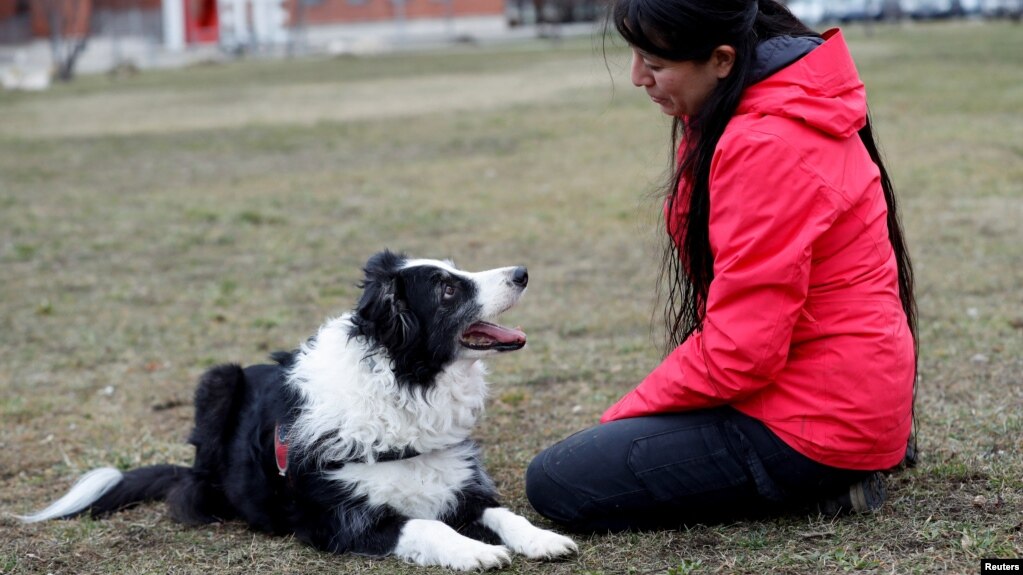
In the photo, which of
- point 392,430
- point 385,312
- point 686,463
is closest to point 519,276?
point 385,312

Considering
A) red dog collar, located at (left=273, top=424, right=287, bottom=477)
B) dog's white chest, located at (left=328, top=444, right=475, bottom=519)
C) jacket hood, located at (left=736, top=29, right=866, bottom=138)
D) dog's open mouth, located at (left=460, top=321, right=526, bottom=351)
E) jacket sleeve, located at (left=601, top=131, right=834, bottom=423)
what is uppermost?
jacket hood, located at (left=736, top=29, right=866, bottom=138)

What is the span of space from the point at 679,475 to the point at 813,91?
4.37 ft

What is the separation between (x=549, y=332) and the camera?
285 inches

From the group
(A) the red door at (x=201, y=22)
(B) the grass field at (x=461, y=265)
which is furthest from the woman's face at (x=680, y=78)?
(A) the red door at (x=201, y=22)

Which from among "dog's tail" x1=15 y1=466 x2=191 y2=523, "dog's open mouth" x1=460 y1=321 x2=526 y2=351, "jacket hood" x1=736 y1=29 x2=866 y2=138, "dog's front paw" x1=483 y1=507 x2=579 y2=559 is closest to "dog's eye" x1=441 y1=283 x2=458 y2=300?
"dog's open mouth" x1=460 y1=321 x2=526 y2=351

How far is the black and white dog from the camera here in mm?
3920

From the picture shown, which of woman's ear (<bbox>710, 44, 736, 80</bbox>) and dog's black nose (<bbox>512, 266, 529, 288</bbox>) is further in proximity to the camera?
dog's black nose (<bbox>512, 266, 529, 288</bbox>)

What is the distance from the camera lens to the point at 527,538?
381 centimetres

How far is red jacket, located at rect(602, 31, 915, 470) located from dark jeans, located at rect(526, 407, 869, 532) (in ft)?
0.26

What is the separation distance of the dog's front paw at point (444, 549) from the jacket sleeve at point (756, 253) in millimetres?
944

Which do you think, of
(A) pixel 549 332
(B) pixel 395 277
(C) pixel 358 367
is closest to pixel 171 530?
(C) pixel 358 367

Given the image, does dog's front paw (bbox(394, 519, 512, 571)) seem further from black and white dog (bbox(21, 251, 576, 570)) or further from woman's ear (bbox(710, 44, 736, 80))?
woman's ear (bbox(710, 44, 736, 80))

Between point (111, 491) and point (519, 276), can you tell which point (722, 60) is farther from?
point (111, 491)

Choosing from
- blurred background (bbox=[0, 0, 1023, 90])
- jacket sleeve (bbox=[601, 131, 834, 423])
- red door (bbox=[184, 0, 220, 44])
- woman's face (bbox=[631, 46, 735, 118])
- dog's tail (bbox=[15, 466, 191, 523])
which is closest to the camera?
jacket sleeve (bbox=[601, 131, 834, 423])
